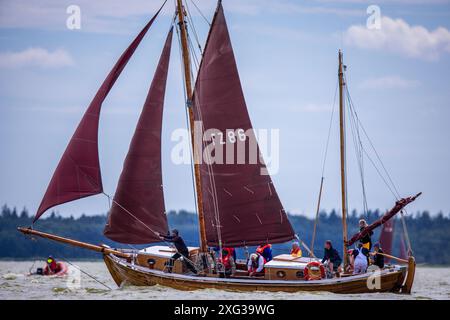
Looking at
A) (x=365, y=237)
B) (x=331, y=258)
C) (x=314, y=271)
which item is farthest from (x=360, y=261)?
(x=314, y=271)

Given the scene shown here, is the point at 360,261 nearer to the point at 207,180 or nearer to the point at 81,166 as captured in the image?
the point at 207,180

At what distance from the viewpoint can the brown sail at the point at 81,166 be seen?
37469 millimetres

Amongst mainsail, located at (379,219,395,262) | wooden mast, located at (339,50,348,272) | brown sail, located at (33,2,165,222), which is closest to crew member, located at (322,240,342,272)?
wooden mast, located at (339,50,348,272)

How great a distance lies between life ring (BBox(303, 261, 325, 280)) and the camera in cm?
3725

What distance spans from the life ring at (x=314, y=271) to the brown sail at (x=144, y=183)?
6.50 metres

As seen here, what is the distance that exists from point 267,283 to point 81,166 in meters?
9.02

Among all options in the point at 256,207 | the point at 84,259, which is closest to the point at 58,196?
the point at 256,207

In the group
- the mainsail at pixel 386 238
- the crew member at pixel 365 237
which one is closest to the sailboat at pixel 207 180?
the crew member at pixel 365 237

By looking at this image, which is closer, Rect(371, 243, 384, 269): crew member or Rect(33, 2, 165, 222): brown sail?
Rect(371, 243, 384, 269): crew member

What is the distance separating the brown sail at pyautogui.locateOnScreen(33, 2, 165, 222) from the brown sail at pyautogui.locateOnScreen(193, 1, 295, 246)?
4.25 m

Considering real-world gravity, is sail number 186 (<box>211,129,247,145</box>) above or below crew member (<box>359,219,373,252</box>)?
above

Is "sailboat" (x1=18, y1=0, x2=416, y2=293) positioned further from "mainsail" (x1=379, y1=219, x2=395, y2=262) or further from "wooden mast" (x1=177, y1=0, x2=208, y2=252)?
"mainsail" (x1=379, y1=219, x2=395, y2=262)

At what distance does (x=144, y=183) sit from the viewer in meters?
39.1
